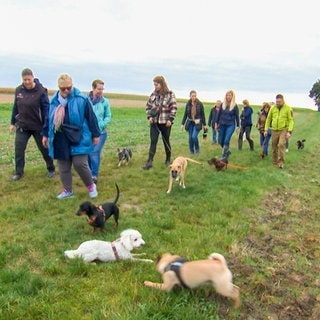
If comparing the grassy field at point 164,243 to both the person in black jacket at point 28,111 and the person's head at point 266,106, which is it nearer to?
the person in black jacket at point 28,111

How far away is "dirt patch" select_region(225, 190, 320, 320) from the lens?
11.5 feet

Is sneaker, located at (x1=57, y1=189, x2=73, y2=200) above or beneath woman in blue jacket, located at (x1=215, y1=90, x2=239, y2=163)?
beneath

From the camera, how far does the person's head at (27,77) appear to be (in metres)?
7.24

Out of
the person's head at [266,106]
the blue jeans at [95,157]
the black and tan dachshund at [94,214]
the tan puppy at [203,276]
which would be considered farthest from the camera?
the person's head at [266,106]

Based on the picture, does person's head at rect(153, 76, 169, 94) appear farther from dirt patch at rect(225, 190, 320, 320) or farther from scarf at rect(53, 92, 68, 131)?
dirt patch at rect(225, 190, 320, 320)

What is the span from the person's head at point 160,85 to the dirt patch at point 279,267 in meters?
3.90

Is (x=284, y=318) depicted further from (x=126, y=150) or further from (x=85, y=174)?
(x=126, y=150)

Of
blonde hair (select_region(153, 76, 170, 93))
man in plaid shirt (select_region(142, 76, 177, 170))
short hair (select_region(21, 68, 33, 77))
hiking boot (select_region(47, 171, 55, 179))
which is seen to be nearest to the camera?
short hair (select_region(21, 68, 33, 77))

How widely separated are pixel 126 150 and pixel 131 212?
437 cm

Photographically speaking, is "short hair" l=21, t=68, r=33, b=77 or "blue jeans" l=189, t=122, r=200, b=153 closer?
"short hair" l=21, t=68, r=33, b=77

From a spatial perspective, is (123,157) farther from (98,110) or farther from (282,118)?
(282,118)

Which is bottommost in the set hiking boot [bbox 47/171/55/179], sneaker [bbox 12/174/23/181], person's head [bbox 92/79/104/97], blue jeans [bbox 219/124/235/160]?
sneaker [bbox 12/174/23/181]

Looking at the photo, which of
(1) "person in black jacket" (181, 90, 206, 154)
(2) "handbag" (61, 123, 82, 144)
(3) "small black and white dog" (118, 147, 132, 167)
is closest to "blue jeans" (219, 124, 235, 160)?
(1) "person in black jacket" (181, 90, 206, 154)

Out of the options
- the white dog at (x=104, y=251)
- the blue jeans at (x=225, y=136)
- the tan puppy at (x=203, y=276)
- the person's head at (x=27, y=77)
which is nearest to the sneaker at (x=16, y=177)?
the person's head at (x=27, y=77)
